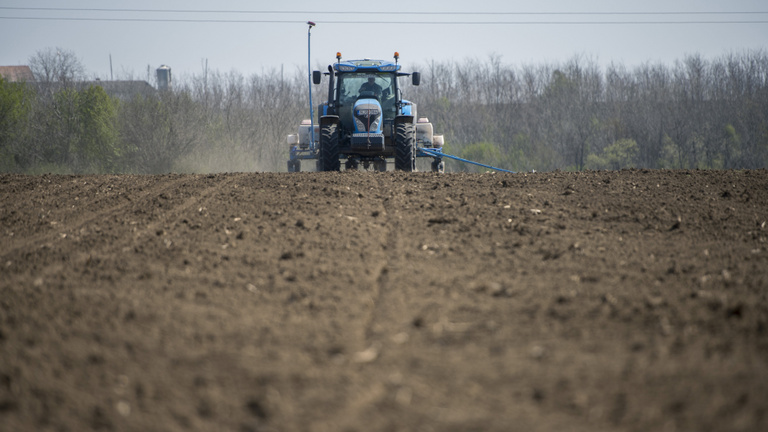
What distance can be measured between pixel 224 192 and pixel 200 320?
18.7ft

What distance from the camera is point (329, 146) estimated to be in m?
12.9

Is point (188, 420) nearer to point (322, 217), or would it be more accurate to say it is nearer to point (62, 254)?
point (62, 254)

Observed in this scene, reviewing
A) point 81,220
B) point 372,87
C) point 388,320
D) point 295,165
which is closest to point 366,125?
point 372,87

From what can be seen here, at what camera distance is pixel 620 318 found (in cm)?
367

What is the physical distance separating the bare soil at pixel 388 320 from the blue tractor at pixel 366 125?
5606 millimetres

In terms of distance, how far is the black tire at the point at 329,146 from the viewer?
1293 cm

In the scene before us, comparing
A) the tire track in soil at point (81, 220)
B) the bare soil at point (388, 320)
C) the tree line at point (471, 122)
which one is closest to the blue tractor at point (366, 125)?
the tire track in soil at point (81, 220)

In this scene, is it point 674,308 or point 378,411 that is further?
point 674,308

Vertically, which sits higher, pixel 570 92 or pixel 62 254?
pixel 570 92

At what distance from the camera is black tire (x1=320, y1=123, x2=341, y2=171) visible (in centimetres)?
1293

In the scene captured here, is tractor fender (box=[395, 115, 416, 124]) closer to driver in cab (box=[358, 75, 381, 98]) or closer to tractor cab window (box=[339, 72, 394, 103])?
tractor cab window (box=[339, 72, 394, 103])

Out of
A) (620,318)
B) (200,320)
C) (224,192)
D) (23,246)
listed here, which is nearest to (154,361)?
(200,320)

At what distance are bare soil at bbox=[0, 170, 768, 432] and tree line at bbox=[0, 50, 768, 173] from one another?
2474cm

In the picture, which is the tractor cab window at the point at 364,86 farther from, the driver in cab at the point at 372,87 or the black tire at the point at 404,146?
the black tire at the point at 404,146
